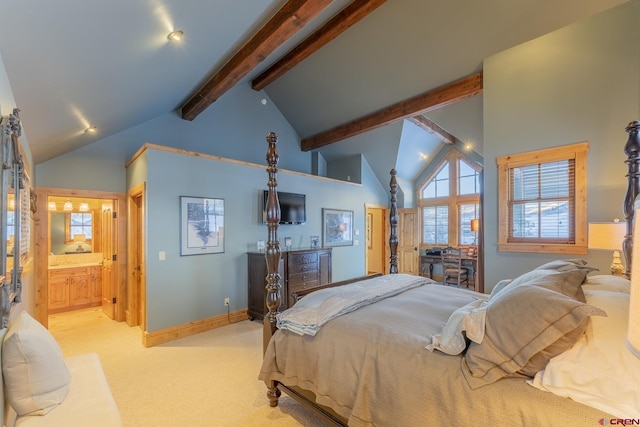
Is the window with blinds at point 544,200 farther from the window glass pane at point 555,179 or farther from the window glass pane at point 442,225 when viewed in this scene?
the window glass pane at point 442,225

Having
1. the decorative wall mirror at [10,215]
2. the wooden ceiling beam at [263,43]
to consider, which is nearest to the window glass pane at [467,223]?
the wooden ceiling beam at [263,43]

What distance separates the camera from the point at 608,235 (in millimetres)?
2621

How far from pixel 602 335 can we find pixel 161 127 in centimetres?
551

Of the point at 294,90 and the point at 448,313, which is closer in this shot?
the point at 448,313

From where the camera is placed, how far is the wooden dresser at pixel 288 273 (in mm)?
4359

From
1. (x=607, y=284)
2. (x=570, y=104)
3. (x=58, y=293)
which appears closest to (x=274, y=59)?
(x=570, y=104)

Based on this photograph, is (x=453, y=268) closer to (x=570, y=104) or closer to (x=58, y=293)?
(x=570, y=104)

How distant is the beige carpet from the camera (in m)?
2.20

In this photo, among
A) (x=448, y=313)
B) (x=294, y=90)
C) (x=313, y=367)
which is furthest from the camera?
(x=294, y=90)

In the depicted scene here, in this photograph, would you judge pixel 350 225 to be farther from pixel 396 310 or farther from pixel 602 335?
pixel 602 335

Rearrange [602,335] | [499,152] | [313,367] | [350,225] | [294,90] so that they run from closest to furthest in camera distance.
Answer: [602,335] → [313,367] → [499,152] → [294,90] → [350,225]

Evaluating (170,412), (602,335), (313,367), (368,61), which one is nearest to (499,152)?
(368,61)

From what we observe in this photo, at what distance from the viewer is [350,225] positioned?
6574 mm

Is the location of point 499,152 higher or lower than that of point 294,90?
lower
